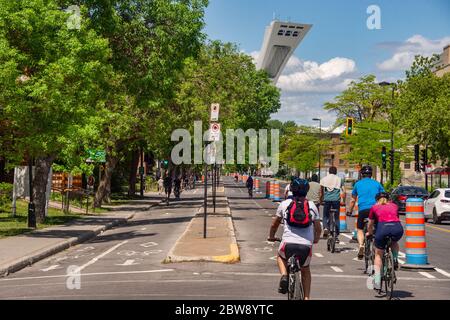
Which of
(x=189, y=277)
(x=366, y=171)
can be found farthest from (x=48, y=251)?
(x=366, y=171)

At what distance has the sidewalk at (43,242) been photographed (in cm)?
1733

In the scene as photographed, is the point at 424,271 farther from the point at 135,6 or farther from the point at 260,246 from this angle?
the point at 135,6

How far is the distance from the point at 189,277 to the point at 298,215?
5565mm

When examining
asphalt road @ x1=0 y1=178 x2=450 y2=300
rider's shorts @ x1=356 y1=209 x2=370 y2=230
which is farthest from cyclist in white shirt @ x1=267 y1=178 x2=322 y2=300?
rider's shorts @ x1=356 y1=209 x2=370 y2=230

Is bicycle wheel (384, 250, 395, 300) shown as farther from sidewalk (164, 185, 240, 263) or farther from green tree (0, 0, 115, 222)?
green tree (0, 0, 115, 222)

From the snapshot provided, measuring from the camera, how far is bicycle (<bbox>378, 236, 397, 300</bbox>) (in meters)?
11.6

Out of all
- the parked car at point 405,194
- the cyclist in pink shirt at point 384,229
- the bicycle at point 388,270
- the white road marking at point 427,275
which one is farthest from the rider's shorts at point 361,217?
the parked car at point 405,194

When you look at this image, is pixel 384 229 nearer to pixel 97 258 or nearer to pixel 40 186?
pixel 97 258

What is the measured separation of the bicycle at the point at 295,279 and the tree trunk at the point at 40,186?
21.9 m

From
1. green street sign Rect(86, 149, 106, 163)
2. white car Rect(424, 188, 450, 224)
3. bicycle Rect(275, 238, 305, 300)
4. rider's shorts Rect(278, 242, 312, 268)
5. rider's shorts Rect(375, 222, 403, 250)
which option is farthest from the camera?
green street sign Rect(86, 149, 106, 163)

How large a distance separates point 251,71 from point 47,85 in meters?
50.8

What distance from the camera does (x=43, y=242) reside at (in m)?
21.8

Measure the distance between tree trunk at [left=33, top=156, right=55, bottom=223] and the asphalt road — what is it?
8055 millimetres

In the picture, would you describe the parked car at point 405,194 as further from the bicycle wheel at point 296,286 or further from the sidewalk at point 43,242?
the bicycle wheel at point 296,286
